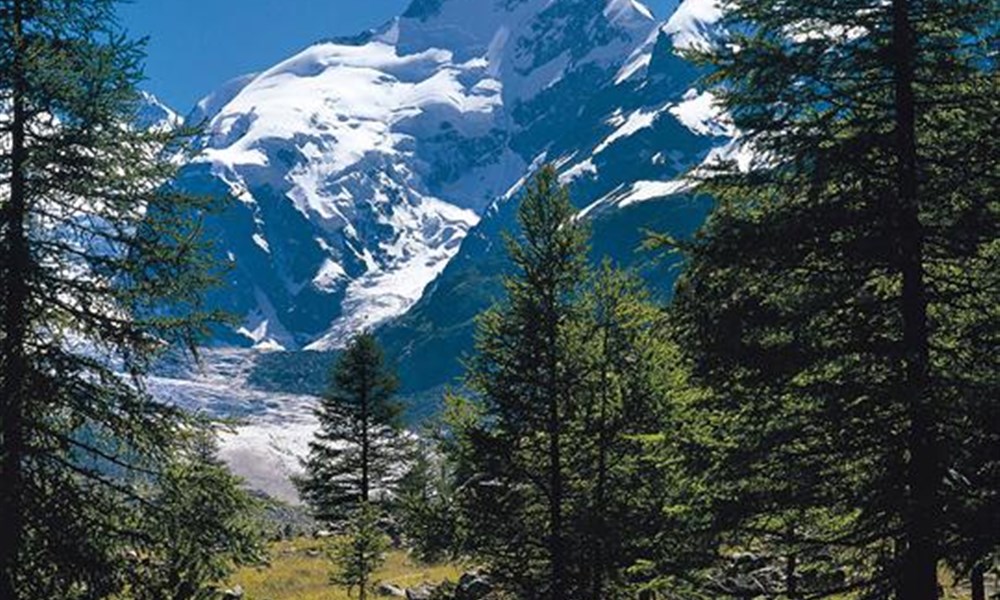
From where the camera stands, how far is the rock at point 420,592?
31.1m

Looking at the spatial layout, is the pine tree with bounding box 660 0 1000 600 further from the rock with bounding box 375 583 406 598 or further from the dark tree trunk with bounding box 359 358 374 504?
the dark tree trunk with bounding box 359 358 374 504

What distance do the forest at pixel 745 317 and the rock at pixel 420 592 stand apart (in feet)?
51.4

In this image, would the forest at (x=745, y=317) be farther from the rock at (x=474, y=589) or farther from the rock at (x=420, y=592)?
the rock at (x=420, y=592)

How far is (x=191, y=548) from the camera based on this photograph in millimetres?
13688

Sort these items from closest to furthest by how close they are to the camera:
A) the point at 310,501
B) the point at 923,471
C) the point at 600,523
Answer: the point at 923,471 → the point at 600,523 → the point at 310,501

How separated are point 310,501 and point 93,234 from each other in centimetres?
3777

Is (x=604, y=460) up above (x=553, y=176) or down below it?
below

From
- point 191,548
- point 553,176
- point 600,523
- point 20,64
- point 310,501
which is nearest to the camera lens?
point 20,64

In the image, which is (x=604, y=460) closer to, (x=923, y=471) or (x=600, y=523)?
(x=600, y=523)

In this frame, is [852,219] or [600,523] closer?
[852,219]

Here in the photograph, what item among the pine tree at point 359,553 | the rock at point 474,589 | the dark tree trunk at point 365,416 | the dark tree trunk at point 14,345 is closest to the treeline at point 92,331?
the dark tree trunk at point 14,345

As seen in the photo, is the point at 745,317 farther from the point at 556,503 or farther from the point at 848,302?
the point at 556,503

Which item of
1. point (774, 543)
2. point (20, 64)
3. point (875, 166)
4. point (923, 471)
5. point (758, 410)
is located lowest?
point (774, 543)

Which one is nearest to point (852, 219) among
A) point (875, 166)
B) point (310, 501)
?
point (875, 166)
